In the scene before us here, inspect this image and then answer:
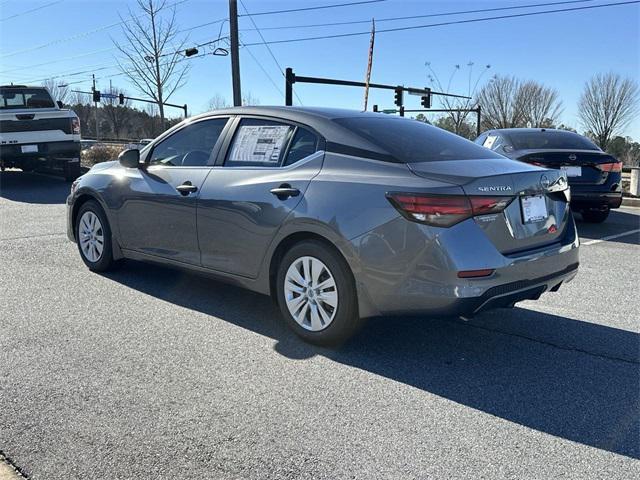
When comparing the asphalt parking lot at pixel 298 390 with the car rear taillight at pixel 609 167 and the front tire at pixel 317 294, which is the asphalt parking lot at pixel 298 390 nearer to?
the front tire at pixel 317 294

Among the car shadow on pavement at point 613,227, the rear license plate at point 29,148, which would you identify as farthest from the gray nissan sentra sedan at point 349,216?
the rear license plate at point 29,148

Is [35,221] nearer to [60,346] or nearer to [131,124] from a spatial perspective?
[60,346]

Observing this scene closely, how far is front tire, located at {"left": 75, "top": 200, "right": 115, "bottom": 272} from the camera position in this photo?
554 cm

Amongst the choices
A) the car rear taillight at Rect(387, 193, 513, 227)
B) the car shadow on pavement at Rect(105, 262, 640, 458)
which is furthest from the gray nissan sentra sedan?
the car shadow on pavement at Rect(105, 262, 640, 458)

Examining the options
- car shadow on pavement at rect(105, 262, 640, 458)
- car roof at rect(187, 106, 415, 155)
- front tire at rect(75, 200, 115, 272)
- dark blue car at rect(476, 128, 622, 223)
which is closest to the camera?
car shadow on pavement at rect(105, 262, 640, 458)

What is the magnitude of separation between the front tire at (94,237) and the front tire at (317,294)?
7.44 feet

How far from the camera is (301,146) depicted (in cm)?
411

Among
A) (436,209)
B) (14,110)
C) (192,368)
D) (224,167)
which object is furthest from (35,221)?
(436,209)

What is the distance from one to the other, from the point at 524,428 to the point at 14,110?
12152 mm

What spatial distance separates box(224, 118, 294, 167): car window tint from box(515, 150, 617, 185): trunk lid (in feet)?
16.9

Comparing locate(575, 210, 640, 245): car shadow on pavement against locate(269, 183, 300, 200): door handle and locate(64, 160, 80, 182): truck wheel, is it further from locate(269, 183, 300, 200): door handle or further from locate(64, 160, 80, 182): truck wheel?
locate(64, 160, 80, 182): truck wheel

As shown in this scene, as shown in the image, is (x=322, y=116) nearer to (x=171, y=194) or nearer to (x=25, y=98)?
(x=171, y=194)

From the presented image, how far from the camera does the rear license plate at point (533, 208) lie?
3586 mm

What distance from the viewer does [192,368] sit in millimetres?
3543
